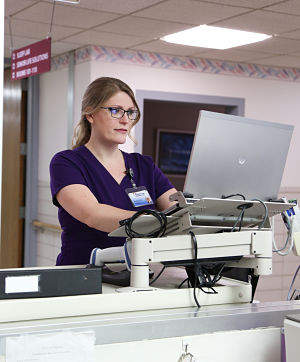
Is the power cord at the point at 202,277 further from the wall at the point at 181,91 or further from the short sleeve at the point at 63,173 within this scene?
the wall at the point at 181,91

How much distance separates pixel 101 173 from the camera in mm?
2414

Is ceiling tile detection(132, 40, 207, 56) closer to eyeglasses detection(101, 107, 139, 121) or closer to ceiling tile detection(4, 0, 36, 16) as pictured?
ceiling tile detection(4, 0, 36, 16)

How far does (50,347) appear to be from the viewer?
1.46 metres

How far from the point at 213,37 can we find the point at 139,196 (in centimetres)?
292

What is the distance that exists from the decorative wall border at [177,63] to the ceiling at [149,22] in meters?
0.10

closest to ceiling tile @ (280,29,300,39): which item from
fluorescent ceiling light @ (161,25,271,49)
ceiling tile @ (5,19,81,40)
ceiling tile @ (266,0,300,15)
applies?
fluorescent ceiling light @ (161,25,271,49)

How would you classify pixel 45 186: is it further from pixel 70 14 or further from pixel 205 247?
pixel 205 247

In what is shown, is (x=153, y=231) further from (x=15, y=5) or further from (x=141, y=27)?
(x=141, y=27)

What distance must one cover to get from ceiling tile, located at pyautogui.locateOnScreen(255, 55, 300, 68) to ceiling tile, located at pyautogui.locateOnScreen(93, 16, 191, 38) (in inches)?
55.1

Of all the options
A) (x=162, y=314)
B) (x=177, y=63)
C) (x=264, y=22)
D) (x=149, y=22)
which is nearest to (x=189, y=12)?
(x=149, y=22)

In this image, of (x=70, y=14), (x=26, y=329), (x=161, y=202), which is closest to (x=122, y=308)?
(x=26, y=329)

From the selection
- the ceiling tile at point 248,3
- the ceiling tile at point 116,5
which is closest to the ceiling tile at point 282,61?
the ceiling tile at point 248,3

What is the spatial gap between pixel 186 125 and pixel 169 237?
279 inches

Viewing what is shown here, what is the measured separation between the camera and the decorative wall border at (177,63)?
5.63 m
